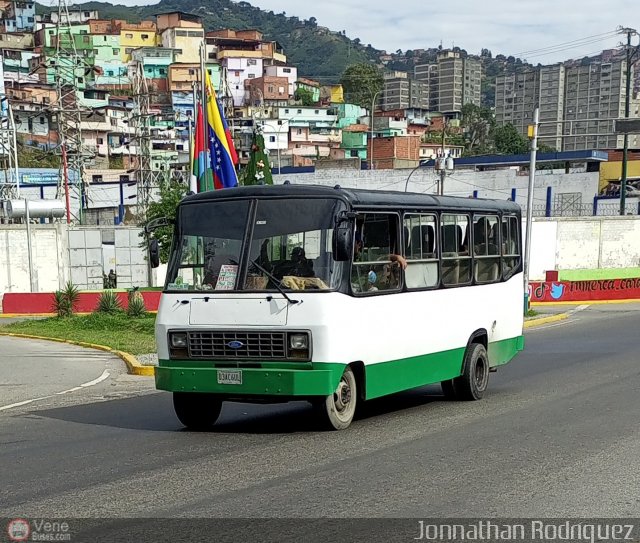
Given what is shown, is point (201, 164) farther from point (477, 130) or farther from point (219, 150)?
point (477, 130)

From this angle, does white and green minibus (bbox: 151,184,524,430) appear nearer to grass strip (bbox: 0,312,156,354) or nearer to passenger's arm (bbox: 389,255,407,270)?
passenger's arm (bbox: 389,255,407,270)

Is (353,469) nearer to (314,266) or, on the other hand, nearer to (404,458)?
(404,458)

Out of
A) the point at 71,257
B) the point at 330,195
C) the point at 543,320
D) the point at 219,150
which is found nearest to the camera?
the point at 330,195

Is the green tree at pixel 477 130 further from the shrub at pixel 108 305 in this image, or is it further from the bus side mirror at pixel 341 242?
the bus side mirror at pixel 341 242

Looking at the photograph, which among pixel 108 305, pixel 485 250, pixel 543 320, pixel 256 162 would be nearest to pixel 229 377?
pixel 485 250

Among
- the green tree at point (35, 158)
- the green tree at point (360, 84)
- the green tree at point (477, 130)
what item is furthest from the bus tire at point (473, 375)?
the green tree at point (360, 84)

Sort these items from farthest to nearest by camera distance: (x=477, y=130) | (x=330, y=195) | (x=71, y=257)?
(x=477, y=130)
(x=71, y=257)
(x=330, y=195)

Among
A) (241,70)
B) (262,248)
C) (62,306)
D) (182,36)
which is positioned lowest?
(62,306)

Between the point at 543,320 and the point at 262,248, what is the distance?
22872mm

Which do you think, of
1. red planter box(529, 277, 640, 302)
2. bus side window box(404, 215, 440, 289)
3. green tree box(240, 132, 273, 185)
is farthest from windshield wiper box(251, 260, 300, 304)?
red planter box(529, 277, 640, 302)

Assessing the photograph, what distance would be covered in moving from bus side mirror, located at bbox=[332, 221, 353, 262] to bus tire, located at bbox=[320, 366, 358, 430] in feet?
4.22

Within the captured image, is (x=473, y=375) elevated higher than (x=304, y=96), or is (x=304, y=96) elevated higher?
(x=304, y=96)

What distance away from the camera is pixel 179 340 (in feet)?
34.4

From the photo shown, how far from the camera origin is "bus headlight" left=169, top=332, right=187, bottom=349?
10.5 metres
